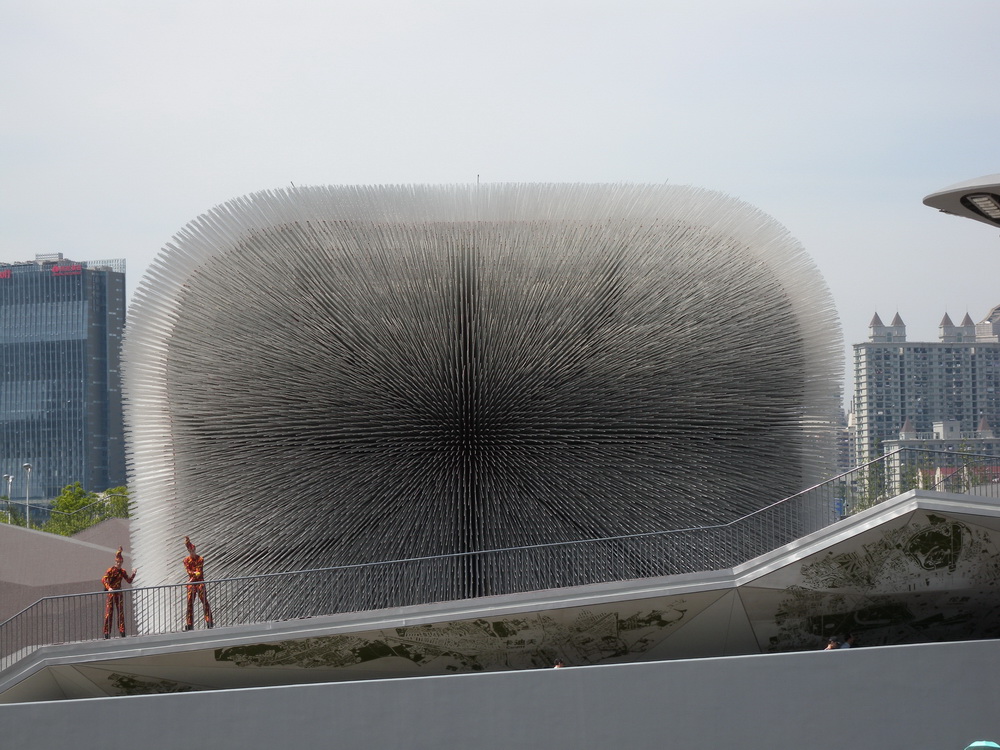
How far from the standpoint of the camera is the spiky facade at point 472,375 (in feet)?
56.1

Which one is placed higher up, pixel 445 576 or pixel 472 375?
pixel 472 375

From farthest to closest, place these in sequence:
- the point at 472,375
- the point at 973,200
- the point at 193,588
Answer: the point at 472,375 < the point at 193,588 < the point at 973,200

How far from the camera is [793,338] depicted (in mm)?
18062

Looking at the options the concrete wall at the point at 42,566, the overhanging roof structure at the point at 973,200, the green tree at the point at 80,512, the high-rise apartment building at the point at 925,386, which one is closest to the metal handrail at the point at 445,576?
the overhanging roof structure at the point at 973,200

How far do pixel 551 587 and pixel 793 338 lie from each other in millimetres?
5850

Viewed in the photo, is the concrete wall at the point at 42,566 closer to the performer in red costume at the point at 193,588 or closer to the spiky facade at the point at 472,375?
the spiky facade at the point at 472,375

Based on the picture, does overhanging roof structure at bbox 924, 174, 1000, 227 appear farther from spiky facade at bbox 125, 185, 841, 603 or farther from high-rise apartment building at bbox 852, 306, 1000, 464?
high-rise apartment building at bbox 852, 306, 1000, 464

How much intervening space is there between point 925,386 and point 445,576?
87684 millimetres

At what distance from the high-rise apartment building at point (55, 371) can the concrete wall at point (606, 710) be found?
99.9 meters

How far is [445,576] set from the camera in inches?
646

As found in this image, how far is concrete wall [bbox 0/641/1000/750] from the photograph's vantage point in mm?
13594

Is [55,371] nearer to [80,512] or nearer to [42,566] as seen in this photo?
[80,512]

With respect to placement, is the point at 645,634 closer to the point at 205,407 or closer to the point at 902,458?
the point at 902,458

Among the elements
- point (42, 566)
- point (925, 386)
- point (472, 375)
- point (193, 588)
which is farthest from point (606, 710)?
point (925, 386)
